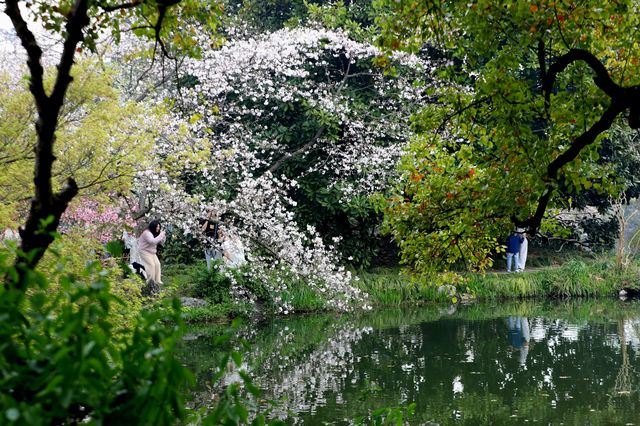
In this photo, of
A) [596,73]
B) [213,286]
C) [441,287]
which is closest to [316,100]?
[213,286]

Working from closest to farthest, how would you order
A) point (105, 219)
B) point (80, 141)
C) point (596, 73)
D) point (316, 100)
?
point (596, 73)
point (80, 141)
point (105, 219)
point (316, 100)

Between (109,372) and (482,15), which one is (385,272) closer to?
(482,15)

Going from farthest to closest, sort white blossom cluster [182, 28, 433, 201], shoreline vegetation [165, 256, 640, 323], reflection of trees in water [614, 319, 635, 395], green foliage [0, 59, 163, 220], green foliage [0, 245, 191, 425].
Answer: white blossom cluster [182, 28, 433, 201] < shoreline vegetation [165, 256, 640, 323] < reflection of trees in water [614, 319, 635, 395] < green foliage [0, 59, 163, 220] < green foliage [0, 245, 191, 425]

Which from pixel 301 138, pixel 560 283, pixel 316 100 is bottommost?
pixel 560 283

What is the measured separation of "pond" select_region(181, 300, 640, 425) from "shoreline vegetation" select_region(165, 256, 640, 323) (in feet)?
1.81

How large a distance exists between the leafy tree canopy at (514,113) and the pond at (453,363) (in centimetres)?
175

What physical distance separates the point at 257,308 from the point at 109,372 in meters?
14.6

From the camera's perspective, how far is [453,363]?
39.7ft

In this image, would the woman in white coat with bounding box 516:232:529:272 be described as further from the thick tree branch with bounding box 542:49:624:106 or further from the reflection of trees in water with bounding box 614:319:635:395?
the thick tree branch with bounding box 542:49:624:106

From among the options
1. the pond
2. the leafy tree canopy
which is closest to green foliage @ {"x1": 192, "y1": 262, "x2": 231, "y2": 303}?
the pond

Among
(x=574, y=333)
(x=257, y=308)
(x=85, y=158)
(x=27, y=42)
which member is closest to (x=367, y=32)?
(x=257, y=308)

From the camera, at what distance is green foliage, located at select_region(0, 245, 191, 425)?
6.02 feet

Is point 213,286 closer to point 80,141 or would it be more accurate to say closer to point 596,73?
point 80,141

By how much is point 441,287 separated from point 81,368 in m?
16.6
